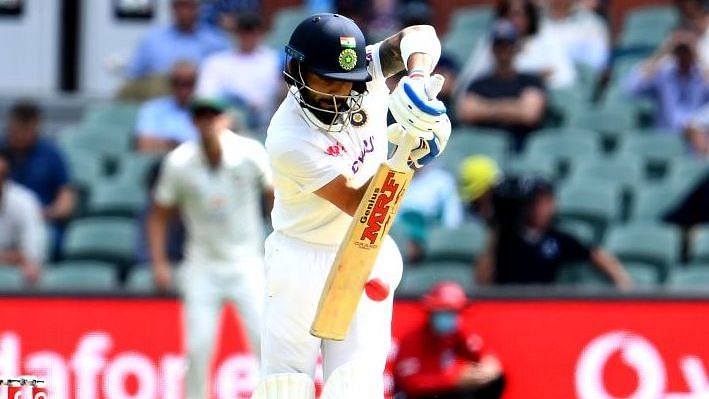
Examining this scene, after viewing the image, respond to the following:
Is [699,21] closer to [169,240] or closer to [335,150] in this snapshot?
[169,240]

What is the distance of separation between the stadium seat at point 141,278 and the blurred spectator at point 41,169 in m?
0.78

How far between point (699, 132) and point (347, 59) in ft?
21.0

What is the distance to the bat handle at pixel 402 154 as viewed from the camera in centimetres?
602

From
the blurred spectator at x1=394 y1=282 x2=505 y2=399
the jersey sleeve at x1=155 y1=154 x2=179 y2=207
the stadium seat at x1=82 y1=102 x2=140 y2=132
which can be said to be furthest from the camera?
the stadium seat at x1=82 y1=102 x2=140 y2=132

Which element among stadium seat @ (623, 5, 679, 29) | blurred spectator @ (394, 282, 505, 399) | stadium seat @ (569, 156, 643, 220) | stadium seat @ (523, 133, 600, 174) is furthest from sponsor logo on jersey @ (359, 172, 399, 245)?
stadium seat @ (623, 5, 679, 29)

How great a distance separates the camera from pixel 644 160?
12.2 m

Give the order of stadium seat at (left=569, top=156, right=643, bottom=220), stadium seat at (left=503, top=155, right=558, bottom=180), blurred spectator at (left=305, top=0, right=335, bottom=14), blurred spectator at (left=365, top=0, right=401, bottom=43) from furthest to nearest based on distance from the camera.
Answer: blurred spectator at (left=305, top=0, right=335, bottom=14)
blurred spectator at (left=365, top=0, right=401, bottom=43)
stadium seat at (left=569, top=156, right=643, bottom=220)
stadium seat at (left=503, top=155, right=558, bottom=180)

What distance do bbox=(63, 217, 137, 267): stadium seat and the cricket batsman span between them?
501 centimetres

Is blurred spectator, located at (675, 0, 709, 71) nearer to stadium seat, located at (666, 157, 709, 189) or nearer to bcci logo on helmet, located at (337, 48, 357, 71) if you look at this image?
stadium seat, located at (666, 157, 709, 189)

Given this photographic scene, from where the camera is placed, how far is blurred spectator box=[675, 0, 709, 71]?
12570 millimetres

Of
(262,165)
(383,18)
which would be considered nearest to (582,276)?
(262,165)

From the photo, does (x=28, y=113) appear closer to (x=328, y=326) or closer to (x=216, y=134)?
(x=216, y=134)

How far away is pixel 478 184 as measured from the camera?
11.5 m

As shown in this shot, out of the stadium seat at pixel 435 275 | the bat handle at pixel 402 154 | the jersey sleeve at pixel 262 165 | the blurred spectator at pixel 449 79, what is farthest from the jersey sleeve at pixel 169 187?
the bat handle at pixel 402 154
